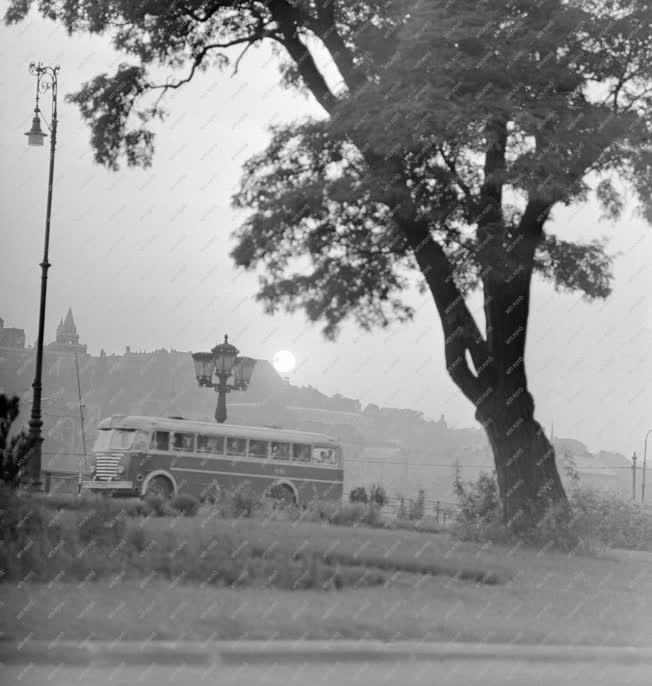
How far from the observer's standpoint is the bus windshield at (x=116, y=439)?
32.1m

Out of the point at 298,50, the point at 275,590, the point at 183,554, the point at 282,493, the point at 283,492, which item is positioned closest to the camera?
the point at 275,590

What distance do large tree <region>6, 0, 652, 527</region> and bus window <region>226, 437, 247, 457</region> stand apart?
41.0 feet

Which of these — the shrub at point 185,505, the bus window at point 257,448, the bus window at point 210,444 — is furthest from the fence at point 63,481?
the shrub at point 185,505

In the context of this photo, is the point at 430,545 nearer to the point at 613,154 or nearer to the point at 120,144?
the point at 613,154

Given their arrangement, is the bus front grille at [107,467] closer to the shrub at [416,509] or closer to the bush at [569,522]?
the shrub at [416,509]

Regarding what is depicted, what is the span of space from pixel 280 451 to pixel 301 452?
3.46ft

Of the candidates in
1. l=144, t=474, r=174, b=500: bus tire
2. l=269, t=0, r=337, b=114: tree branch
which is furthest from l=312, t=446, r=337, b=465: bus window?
l=269, t=0, r=337, b=114: tree branch

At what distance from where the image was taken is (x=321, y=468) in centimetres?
3612

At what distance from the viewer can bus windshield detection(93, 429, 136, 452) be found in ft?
105

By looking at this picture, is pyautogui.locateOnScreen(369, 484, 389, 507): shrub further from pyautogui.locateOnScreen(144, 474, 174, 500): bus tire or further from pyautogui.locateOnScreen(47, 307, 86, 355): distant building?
pyautogui.locateOnScreen(47, 307, 86, 355): distant building

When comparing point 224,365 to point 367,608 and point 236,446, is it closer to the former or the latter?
point 236,446

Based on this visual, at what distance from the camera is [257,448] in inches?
1331

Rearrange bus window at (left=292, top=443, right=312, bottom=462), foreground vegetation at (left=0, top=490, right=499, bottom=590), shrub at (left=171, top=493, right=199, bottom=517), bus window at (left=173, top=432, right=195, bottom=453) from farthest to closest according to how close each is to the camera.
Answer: bus window at (left=292, top=443, right=312, bottom=462) → bus window at (left=173, top=432, right=195, bottom=453) → shrub at (left=171, top=493, right=199, bottom=517) → foreground vegetation at (left=0, top=490, right=499, bottom=590)

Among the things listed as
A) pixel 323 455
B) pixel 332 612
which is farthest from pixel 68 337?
pixel 332 612
